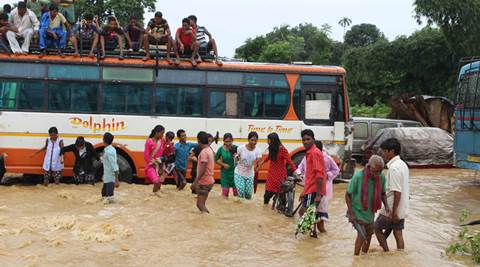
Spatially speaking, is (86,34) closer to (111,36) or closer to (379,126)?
(111,36)

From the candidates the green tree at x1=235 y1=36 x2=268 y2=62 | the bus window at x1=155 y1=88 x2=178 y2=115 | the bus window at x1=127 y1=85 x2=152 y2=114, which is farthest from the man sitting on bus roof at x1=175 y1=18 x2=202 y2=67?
the green tree at x1=235 y1=36 x2=268 y2=62

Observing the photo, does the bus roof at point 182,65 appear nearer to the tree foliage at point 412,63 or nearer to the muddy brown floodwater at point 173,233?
the muddy brown floodwater at point 173,233

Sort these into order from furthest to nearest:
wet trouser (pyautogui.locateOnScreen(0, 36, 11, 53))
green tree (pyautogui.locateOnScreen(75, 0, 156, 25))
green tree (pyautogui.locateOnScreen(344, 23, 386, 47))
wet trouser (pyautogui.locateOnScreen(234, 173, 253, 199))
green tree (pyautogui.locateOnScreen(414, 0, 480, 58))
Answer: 1. green tree (pyautogui.locateOnScreen(344, 23, 386, 47))
2. green tree (pyautogui.locateOnScreen(75, 0, 156, 25))
3. green tree (pyautogui.locateOnScreen(414, 0, 480, 58))
4. wet trouser (pyautogui.locateOnScreen(0, 36, 11, 53))
5. wet trouser (pyautogui.locateOnScreen(234, 173, 253, 199))

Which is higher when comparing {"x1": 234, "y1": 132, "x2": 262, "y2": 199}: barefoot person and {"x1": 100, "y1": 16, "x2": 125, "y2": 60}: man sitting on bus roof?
{"x1": 100, "y1": 16, "x2": 125, "y2": 60}: man sitting on bus roof

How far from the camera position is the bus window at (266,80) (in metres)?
12.4

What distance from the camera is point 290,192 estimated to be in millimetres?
8852

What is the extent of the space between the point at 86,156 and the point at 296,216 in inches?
185

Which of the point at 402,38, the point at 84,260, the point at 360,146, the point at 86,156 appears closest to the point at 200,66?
the point at 86,156

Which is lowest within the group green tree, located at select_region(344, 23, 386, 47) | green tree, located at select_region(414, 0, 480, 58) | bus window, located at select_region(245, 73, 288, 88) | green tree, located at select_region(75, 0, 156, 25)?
bus window, located at select_region(245, 73, 288, 88)

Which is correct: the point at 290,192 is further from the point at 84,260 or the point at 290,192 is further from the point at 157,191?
the point at 84,260

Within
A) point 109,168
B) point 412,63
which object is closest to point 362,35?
point 412,63

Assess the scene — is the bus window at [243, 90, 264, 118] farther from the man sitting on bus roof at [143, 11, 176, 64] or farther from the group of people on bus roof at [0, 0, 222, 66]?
the man sitting on bus roof at [143, 11, 176, 64]

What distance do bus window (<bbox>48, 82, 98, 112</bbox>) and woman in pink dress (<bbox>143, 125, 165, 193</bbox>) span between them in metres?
2.55

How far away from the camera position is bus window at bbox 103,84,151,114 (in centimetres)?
1182
